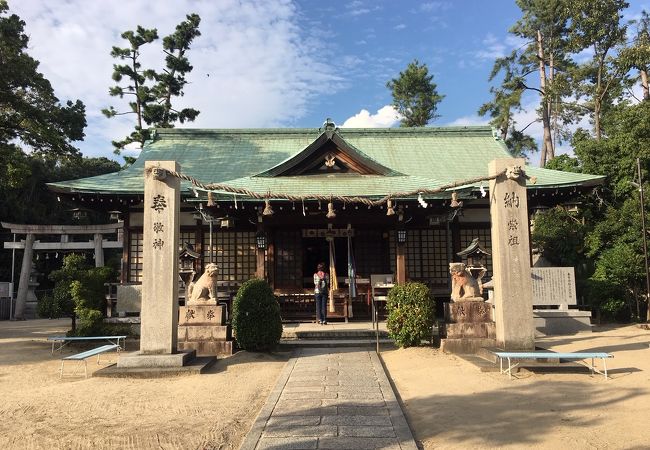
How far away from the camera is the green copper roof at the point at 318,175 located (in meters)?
13.6

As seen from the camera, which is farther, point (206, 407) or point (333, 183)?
point (333, 183)

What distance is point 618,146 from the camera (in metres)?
17.1

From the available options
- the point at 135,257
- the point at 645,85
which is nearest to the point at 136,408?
the point at 135,257

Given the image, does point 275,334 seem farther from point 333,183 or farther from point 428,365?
point 333,183

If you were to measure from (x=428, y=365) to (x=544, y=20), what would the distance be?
30366 mm

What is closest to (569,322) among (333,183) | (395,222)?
(395,222)

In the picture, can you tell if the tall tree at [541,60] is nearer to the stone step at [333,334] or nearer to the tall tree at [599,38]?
the tall tree at [599,38]

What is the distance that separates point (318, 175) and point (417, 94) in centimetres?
2748

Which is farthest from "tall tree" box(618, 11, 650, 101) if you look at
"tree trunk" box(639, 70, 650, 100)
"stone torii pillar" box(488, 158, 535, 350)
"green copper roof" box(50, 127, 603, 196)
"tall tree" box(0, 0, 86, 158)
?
"tall tree" box(0, 0, 86, 158)

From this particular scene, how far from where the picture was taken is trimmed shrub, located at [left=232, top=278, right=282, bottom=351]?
9.52 m

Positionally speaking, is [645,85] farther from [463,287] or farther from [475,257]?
[463,287]

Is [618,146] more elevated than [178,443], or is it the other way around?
[618,146]

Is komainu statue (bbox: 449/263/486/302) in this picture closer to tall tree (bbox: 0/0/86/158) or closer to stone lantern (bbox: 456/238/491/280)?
stone lantern (bbox: 456/238/491/280)

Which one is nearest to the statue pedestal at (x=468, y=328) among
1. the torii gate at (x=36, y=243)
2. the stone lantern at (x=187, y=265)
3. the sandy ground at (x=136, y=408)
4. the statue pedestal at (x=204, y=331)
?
the sandy ground at (x=136, y=408)
